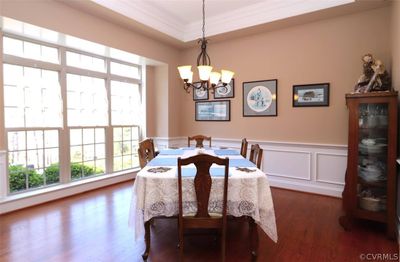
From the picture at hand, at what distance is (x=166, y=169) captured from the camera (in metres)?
2.24

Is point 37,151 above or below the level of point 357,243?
above

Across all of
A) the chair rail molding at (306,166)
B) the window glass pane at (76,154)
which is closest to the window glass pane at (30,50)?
the window glass pane at (76,154)

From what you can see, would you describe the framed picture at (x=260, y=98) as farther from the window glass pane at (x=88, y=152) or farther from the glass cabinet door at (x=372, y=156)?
the window glass pane at (x=88, y=152)

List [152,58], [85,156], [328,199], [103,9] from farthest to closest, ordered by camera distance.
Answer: [152,58], [85,156], [328,199], [103,9]

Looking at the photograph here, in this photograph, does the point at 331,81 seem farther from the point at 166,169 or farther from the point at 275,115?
the point at 166,169

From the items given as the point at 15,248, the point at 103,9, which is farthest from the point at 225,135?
the point at 15,248

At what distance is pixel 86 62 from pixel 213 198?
367cm

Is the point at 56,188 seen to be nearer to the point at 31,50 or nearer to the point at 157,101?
the point at 31,50

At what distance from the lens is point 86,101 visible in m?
4.27

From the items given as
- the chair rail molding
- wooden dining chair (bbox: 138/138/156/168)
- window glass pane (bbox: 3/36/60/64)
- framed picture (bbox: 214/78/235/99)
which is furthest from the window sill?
the chair rail molding

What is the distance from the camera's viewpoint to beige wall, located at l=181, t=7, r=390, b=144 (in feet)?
11.5

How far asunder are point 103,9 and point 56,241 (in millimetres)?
3149

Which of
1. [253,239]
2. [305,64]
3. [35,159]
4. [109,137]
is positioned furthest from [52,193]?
[305,64]

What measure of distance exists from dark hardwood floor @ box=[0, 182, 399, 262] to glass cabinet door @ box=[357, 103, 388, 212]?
37cm
